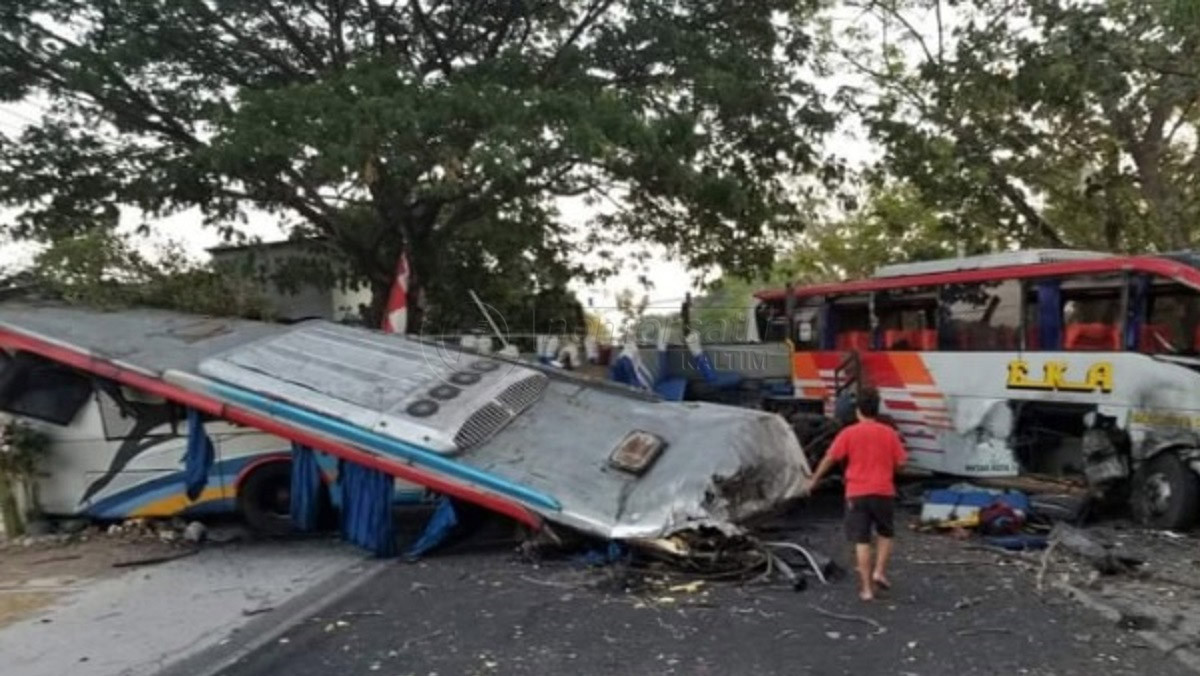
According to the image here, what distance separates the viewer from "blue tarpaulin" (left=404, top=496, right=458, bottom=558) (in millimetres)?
9297

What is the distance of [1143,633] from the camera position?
618 centimetres

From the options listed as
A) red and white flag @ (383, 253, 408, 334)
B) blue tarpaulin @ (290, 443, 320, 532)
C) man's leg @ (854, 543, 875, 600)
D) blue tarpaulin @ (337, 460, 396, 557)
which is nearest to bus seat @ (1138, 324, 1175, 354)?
man's leg @ (854, 543, 875, 600)

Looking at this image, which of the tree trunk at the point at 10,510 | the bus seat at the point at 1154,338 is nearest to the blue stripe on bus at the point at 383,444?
the tree trunk at the point at 10,510

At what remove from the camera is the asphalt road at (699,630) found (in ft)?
19.1

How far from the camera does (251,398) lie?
9414 mm

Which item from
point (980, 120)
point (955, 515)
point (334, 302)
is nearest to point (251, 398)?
point (955, 515)

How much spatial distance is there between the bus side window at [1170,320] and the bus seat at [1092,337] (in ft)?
0.95

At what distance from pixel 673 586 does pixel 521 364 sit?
4712 mm

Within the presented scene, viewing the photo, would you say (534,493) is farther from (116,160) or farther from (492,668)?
(116,160)

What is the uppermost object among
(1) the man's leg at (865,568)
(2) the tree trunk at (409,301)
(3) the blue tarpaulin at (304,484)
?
(2) the tree trunk at (409,301)

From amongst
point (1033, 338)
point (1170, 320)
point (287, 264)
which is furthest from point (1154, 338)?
point (287, 264)

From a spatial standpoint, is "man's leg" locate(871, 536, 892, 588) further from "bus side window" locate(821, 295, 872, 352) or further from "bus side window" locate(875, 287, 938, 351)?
"bus side window" locate(821, 295, 872, 352)

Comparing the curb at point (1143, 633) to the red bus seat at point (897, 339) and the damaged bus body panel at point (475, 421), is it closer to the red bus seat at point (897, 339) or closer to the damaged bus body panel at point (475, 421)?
the damaged bus body panel at point (475, 421)

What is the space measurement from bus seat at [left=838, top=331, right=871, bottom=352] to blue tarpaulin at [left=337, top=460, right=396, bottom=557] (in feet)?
23.8
